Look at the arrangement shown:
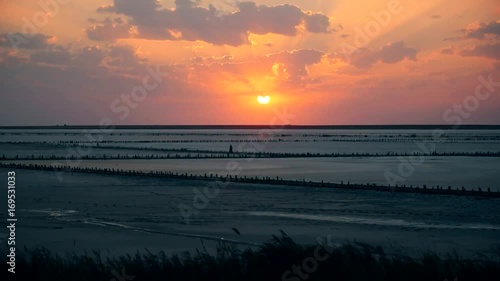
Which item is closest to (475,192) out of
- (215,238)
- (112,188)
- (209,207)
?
(209,207)

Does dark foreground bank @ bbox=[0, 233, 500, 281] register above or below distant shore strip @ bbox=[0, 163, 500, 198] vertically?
below

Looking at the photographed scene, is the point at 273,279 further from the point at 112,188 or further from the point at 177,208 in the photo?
the point at 112,188

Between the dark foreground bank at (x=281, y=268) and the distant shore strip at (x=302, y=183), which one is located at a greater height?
the distant shore strip at (x=302, y=183)

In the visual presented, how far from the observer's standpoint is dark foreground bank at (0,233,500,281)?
8117 millimetres

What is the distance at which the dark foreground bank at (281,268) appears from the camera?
8.12 meters

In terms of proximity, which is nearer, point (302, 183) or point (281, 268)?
point (281, 268)

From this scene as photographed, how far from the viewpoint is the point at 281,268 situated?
8523 mm

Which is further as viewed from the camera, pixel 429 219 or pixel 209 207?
pixel 209 207

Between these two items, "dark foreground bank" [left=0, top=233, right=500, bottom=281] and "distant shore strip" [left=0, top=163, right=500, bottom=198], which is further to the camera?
"distant shore strip" [left=0, top=163, right=500, bottom=198]

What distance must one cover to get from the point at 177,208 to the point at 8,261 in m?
9.80

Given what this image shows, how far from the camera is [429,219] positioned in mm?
16641

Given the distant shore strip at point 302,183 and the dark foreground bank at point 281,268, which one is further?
the distant shore strip at point 302,183

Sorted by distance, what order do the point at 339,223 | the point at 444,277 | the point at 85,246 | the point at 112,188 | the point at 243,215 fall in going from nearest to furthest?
the point at 444,277
the point at 85,246
the point at 339,223
the point at 243,215
the point at 112,188

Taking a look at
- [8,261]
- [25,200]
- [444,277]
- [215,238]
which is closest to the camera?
[444,277]
